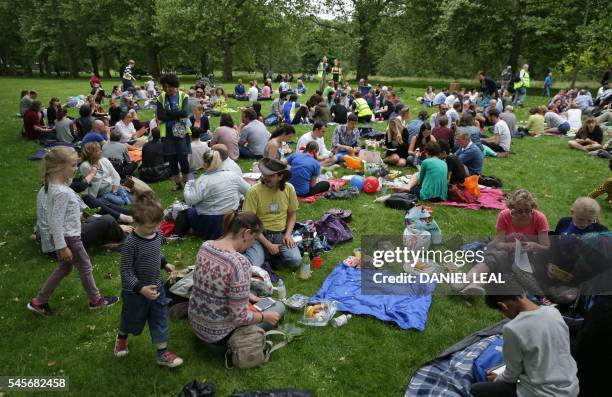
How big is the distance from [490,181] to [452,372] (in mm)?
6939

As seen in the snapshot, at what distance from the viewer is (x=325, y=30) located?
38.8 metres

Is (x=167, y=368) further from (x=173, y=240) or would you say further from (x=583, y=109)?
(x=583, y=109)

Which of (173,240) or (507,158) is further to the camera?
(507,158)

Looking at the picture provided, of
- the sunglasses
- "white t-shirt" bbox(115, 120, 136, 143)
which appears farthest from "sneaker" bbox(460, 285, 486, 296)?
"white t-shirt" bbox(115, 120, 136, 143)

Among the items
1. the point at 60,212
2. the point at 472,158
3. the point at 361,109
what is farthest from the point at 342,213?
the point at 361,109

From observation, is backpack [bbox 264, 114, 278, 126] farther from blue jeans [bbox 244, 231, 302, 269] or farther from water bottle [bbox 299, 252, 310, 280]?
water bottle [bbox 299, 252, 310, 280]

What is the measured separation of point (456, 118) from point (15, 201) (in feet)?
41.6

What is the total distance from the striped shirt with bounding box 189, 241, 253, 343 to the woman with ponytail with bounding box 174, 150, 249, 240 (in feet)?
8.52

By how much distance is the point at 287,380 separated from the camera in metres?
4.15

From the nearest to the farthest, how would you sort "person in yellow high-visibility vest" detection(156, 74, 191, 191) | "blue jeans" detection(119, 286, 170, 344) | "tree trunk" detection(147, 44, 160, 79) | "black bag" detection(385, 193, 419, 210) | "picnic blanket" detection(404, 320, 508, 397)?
"picnic blanket" detection(404, 320, 508, 397) < "blue jeans" detection(119, 286, 170, 344) < "person in yellow high-visibility vest" detection(156, 74, 191, 191) < "black bag" detection(385, 193, 419, 210) < "tree trunk" detection(147, 44, 160, 79)

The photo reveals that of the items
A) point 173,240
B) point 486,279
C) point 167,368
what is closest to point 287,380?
point 167,368

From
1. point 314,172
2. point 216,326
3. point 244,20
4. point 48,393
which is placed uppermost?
point 244,20

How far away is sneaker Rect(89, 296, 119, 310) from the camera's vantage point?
5262 mm

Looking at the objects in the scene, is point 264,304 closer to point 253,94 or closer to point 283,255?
point 283,255
